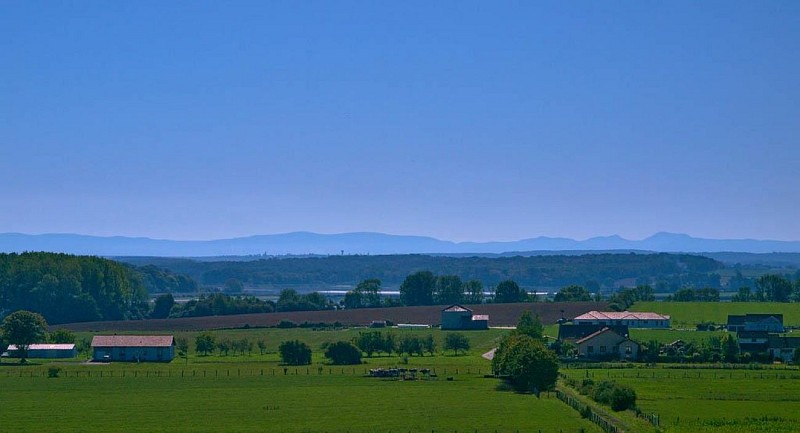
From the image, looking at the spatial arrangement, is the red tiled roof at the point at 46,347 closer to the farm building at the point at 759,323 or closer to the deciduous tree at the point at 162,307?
the deciduous tree at the point at 162,307

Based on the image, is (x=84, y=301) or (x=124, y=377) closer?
(x=124, y=377)

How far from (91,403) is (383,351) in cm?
4057

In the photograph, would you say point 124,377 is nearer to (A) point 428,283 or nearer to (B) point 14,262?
(B) point 14,262

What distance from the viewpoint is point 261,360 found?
8481cm

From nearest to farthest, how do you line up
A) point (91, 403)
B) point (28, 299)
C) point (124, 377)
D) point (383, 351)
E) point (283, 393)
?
point (91, 403) → point (283, 393) → point (124, 377) → point (383, 351) → point (28, 299)

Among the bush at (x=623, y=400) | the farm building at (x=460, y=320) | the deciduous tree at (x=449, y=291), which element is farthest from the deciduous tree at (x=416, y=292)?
the bush at (x=623, y=400)

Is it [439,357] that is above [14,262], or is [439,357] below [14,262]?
below

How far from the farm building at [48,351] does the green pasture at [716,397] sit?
4254cm

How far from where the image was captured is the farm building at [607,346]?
8481 cm

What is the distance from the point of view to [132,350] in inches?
3433

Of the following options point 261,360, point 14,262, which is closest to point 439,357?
point 261,360

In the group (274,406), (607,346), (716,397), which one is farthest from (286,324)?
(716,397)

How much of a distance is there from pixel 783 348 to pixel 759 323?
2063 centimetres

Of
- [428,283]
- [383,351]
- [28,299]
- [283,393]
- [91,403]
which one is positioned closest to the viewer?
[91,403]
